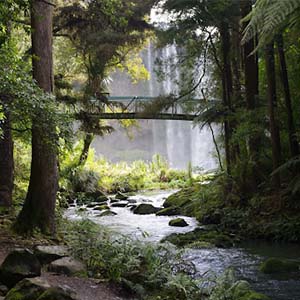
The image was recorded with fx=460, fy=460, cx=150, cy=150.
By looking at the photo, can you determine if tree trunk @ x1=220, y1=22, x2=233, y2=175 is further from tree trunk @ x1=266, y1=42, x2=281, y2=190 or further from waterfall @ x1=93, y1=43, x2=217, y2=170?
waterfall @ x1=93, y1=43, x2=217, y2=170

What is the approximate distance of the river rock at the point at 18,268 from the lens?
4375mm

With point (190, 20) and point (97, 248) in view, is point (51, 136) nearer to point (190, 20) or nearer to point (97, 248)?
point (97, 248)

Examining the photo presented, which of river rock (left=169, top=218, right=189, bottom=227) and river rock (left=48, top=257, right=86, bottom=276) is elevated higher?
river rock (left=48, top=257, right=86, bottom=276)

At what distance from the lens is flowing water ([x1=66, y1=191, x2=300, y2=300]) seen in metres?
5.46

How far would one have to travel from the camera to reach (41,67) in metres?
6.91

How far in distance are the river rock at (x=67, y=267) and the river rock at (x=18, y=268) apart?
0.38m

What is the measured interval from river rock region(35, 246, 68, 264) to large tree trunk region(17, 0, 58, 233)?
1.29 metres

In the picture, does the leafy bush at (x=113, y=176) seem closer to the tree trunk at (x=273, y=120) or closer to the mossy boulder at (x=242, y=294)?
the tree trunk at (x=273, y=120)

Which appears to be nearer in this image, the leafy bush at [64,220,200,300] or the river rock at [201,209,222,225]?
the leafy bush at [64,220,200,300]

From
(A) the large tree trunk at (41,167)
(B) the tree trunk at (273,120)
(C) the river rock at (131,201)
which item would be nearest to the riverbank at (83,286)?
(A) the large tree trunk at (41,167)

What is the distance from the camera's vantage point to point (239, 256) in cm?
727

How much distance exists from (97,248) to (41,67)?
293cm

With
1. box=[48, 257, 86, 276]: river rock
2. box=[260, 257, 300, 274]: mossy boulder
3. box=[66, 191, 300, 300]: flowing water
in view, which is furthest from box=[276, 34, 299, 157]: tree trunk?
box=[48, 257, 86, 276]: river rock

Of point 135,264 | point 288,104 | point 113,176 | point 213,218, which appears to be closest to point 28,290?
point 135,264
